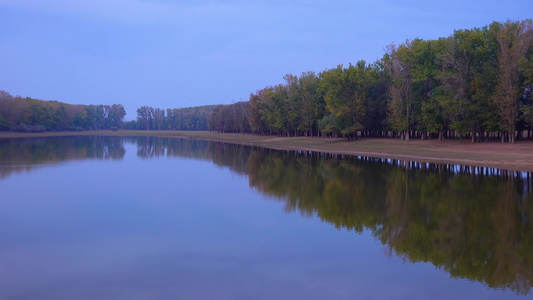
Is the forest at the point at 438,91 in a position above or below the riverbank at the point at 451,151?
above

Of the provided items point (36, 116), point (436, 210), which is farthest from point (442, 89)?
point (36, 116)

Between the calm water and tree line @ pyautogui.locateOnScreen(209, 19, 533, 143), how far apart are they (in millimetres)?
21930

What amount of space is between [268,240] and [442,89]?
42.4 m

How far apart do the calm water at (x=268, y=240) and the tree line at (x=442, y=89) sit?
21.9 metres

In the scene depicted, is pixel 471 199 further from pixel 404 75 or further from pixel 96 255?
pixel 404 75

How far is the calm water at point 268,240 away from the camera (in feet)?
30.8

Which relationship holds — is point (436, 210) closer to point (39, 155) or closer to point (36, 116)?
point (39, 155)

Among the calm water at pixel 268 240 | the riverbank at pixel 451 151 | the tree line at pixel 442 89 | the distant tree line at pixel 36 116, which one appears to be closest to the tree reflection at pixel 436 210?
the calm water at pixel 268 240

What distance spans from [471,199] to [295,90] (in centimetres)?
6646

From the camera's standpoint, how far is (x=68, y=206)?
18.3m

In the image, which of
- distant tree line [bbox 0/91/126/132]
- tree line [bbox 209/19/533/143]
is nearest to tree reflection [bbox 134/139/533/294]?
tree line [bbox 209/19/533/143]

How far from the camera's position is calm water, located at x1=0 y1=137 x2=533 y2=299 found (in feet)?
30.8

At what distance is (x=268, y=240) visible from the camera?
13.2 meters

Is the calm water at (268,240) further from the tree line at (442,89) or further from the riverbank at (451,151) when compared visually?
the tree line at (442,89)
